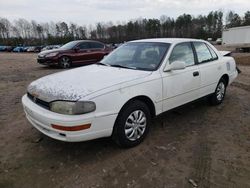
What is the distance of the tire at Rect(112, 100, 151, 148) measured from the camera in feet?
10.9

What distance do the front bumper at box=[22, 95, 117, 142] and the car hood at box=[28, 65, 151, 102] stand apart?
0.22 metres

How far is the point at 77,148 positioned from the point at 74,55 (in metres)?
9.35

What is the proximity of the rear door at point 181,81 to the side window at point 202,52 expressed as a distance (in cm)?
20

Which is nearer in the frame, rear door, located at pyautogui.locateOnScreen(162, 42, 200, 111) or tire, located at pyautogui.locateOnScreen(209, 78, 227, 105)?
rear door, located at pyautogui.locateOnScreen(162, 42, 200, 111)

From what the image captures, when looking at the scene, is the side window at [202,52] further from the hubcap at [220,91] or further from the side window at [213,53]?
the hubcap at [220,91]

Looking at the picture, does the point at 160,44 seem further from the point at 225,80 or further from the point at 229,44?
the point at 229,44

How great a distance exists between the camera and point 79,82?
11.2ft

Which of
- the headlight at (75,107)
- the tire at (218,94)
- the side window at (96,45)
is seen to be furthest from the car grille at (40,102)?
the side window at (96,45)

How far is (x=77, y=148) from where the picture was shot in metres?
3.64

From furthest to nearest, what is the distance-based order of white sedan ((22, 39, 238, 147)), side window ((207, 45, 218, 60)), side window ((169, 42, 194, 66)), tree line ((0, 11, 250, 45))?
1. tree line ((0, 11, 250, 45))
2. side window ((207, 45, 218, 60))
3. side window ((169, 42, 194, 66))
4. white sedan ((22, 39, 238, 147))

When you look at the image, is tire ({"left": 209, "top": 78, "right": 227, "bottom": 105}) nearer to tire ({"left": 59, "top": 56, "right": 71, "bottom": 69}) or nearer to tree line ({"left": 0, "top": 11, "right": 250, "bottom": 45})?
tire ({"left": 59, "top": 56, "right": 71, "bottom": 69})

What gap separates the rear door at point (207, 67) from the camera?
4734 mm

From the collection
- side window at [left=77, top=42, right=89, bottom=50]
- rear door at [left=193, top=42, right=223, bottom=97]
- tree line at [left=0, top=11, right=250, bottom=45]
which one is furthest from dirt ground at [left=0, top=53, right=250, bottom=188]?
tree line at [left=0, top=11, right=250, bottom=45]

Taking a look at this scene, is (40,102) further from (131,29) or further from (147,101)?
(131,29)
